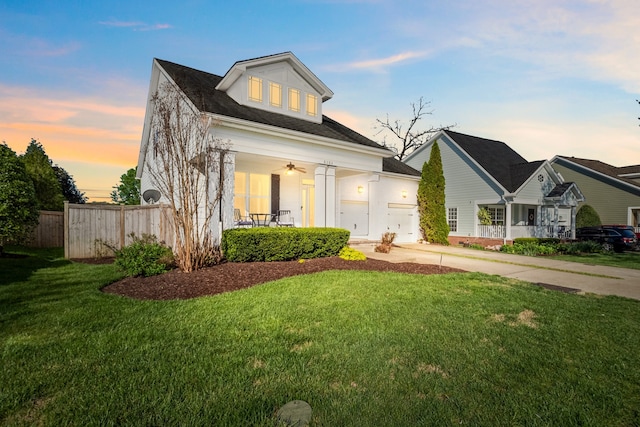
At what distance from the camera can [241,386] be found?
263 cm

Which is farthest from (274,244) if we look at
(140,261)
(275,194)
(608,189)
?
(608,189)

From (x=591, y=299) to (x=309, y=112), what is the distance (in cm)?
1144

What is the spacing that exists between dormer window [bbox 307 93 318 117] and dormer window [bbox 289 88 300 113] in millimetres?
530

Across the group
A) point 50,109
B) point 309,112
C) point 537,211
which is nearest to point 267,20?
point 309,112

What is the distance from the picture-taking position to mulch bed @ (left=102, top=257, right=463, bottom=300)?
232 inches

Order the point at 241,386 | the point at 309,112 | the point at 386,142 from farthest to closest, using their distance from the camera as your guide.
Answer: the point at 386,142 → the point at 309,112 → the point at 241,386

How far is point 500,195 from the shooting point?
18.1 metres

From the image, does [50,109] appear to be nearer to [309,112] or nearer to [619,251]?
[309,112]

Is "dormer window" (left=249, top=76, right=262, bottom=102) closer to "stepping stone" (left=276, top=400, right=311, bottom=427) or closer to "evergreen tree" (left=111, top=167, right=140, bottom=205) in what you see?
"stepping stone" (left=276, top=400, right=311, bottom=427)

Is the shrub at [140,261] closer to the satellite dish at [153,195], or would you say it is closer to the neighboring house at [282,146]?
the neighboring house at [282,146]

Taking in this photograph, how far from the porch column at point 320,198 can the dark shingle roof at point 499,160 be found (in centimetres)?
1171

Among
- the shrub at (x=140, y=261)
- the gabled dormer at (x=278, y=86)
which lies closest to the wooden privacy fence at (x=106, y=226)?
the shrub at (x=140, y=261)

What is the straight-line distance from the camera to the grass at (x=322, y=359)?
2330 mm

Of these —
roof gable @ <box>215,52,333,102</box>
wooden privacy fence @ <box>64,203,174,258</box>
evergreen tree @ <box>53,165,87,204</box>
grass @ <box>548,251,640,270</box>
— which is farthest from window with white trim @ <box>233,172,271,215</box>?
evergreen tree @ <box>53,165,87,204</box>
